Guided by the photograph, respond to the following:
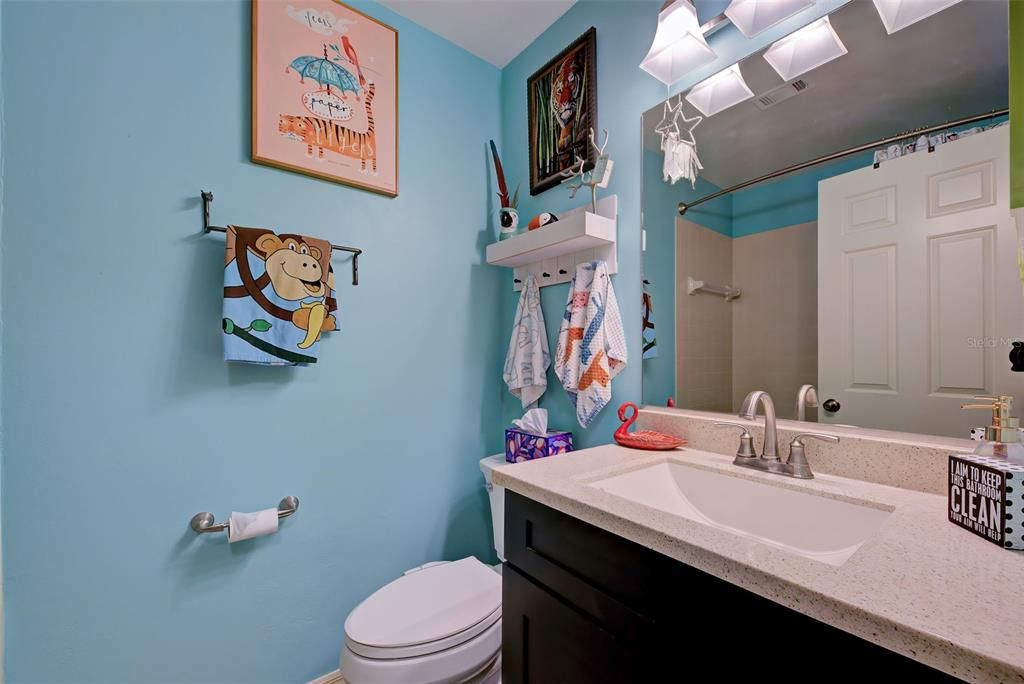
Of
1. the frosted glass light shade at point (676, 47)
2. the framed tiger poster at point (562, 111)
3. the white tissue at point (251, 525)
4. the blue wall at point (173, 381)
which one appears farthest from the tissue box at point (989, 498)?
the white tissue at point (251, 525)

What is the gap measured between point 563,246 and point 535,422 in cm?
65

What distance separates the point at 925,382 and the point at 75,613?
2.06 metres

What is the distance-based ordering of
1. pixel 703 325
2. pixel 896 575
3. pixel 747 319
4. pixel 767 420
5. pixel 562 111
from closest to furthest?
pixel 896 575
pixel 767 420
pixel 747 319
pixel 703 325
pixel 562 111

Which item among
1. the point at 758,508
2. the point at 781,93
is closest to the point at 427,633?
the point at 758,508

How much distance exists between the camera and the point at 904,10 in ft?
2.81

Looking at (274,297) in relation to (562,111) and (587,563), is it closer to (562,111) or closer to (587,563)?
(587,563)

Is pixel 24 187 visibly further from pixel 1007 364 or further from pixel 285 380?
pixel 1007 364

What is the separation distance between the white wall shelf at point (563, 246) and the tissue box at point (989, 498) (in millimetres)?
957

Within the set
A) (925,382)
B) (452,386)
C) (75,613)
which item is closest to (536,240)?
(452,386)

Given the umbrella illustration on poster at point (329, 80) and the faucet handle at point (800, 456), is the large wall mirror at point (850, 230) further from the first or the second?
the umbrella illustration on poster at point (329, 80)

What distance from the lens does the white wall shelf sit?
133 centimetres

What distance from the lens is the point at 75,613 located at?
3.37 ft

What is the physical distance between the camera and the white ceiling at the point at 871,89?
782mm

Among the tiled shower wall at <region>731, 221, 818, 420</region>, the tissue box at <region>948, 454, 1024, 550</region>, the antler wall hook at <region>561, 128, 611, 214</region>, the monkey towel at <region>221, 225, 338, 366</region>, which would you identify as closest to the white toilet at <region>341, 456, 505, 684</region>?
the monkey towel at <region>221, 225, 338, 366</region>
